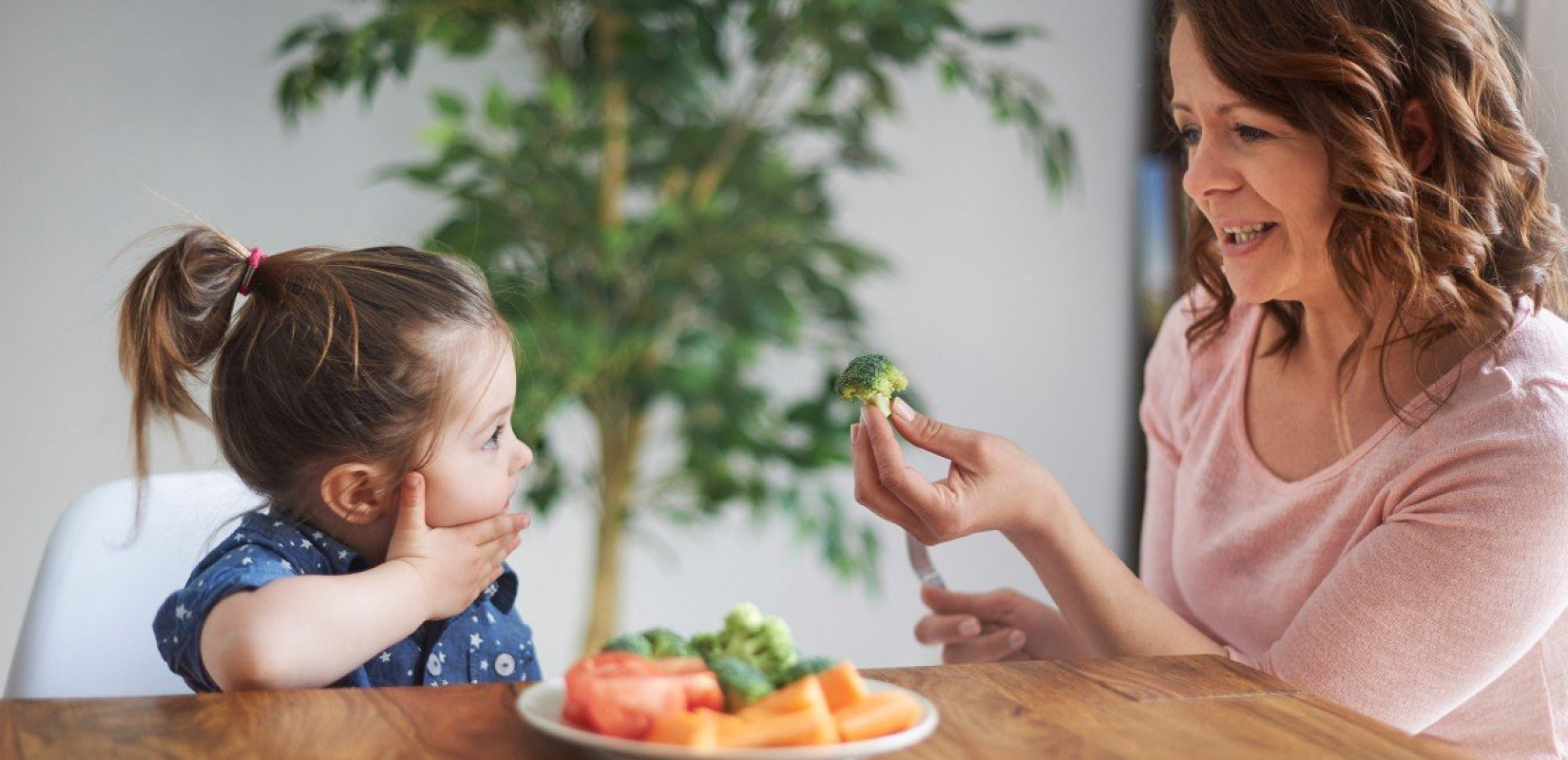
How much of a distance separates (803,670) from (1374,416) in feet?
2.81

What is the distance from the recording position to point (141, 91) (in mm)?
2691

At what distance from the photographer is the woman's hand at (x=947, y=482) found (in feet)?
4.17

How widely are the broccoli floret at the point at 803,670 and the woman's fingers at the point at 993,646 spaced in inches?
31.0

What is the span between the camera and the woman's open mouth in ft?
4.72

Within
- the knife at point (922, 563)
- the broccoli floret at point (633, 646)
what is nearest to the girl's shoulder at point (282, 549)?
the broccoli floret at point (633, 646)

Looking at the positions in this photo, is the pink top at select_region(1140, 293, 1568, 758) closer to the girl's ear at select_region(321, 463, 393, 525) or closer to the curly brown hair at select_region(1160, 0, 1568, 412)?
the curly brown hair at select_region(1160, 0, 1568, 412)

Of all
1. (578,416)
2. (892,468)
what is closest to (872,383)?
(892,468)

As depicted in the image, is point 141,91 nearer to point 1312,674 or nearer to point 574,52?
point 574,52

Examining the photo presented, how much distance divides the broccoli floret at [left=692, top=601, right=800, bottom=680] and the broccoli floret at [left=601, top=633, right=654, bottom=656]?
37 millimetres

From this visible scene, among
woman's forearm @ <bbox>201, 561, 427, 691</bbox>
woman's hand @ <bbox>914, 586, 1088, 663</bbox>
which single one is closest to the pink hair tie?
woman's forearm @ <bbox>201, 561, 427, 691</bbox>

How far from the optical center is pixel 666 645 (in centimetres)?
88

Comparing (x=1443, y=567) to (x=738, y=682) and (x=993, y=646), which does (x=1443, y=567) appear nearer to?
(x=993, y=646)

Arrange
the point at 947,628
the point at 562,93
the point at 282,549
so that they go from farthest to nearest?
the point at 562,93
the point at 947,628
the point at 282,549

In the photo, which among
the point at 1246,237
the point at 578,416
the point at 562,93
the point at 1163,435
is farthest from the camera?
the point at 578,416
